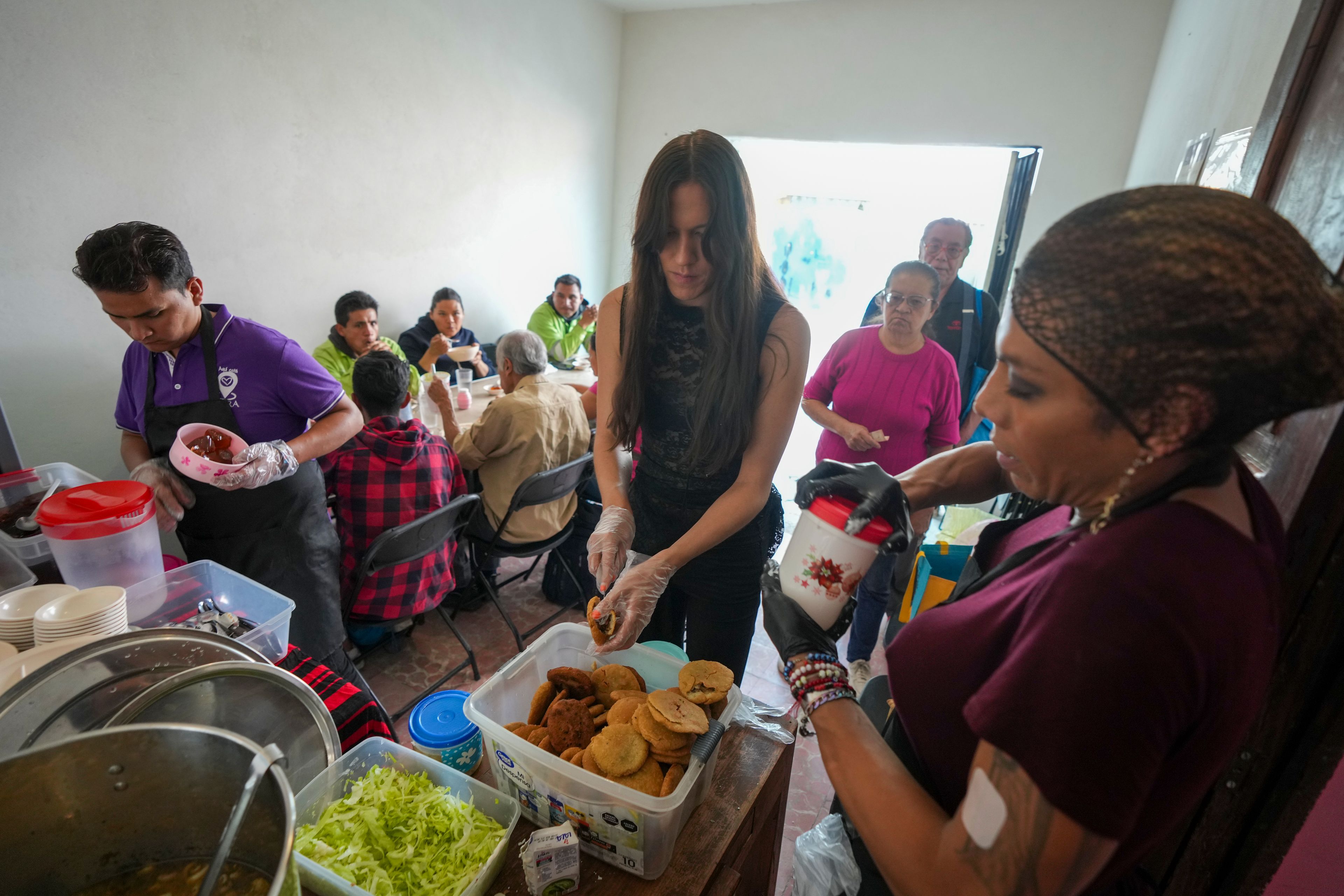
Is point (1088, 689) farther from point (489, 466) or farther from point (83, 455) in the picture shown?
point (83, 455)

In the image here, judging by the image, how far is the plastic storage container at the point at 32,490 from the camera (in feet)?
4.90

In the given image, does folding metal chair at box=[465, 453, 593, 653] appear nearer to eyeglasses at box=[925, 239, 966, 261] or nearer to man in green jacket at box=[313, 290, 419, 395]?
man in green jacket at box=[313, 290, 419, 395]

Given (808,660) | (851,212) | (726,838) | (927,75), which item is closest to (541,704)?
(726,838)

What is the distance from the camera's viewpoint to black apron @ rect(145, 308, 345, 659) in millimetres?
1747

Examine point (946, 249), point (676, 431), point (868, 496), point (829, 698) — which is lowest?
point (829, 698)

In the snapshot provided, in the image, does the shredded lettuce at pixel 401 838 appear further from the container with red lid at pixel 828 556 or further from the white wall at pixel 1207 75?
the white wall at pixel 1207 75

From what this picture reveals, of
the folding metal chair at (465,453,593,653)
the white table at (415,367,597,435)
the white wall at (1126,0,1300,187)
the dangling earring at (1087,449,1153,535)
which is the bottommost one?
the folding metal chair at (465,453,593,653)

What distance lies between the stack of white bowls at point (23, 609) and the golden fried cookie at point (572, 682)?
0.84 metres

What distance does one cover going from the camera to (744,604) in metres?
1.58

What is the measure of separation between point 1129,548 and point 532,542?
8.25ft

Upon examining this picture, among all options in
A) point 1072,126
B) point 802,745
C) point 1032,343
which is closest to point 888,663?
point 1032,343

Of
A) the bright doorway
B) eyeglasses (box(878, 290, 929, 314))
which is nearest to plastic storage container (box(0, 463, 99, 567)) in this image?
eyeglasses (box(878, 290, 929, 314))

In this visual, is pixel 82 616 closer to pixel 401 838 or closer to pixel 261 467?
pixel 401 838

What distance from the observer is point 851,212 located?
5652mm
